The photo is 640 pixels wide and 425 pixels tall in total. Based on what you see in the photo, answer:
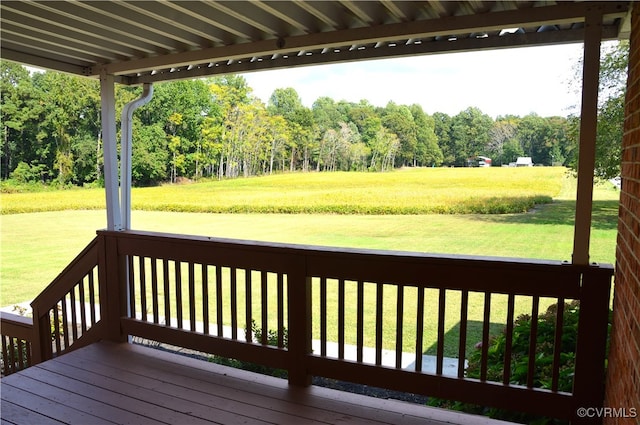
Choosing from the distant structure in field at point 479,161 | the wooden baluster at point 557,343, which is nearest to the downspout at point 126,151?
the wooden baluster at point 557,343

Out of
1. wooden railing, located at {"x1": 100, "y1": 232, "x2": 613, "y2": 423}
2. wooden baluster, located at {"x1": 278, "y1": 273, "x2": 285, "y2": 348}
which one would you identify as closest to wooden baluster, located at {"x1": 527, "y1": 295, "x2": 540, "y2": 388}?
wooden railing, located at {"x1": 100, "y1": 232, "x2": 613, "y2": 423}

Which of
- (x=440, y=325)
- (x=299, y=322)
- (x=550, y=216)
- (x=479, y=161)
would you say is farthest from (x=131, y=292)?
(x=550, y=216)

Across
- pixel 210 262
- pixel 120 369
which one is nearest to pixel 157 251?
pixel 210 262

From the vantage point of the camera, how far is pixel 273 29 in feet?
8.72

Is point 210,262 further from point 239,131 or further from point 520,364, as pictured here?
point 239,131

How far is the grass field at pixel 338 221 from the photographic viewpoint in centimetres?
655

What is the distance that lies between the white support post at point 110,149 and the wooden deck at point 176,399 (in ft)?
3.75

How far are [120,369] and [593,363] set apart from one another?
2.74 m

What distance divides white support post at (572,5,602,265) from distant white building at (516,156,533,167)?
305 centimetres

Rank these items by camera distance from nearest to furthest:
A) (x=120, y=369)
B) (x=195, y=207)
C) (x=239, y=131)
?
1. (x=120, y=369)
2. (x=239, y=131)
3. (x=195, y=207)

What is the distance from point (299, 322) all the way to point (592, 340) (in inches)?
59.1

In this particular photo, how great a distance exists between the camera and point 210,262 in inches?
113

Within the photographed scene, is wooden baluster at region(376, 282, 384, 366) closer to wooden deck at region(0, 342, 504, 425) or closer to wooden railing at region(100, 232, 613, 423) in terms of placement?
wooden railing at region(100, 232, 613, 423)

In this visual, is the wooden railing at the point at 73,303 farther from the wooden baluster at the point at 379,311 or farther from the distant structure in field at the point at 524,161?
the distant structure in field at the point at 524,161
